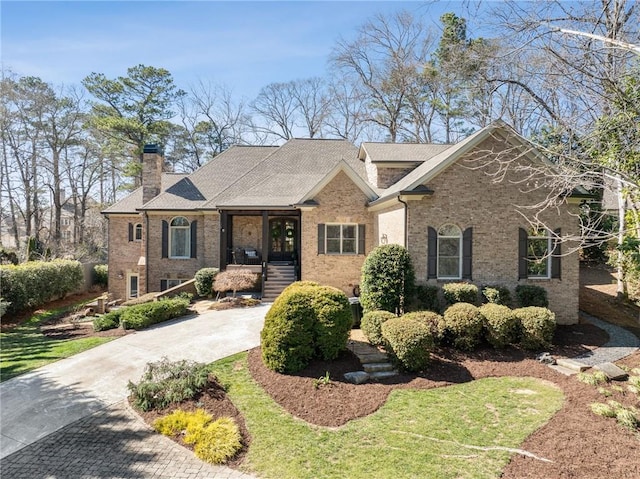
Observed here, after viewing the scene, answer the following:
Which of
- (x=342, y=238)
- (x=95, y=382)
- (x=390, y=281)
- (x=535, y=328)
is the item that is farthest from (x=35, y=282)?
(x=535, y=328)

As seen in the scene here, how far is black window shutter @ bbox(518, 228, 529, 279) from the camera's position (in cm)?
1257

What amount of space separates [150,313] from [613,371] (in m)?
14.2

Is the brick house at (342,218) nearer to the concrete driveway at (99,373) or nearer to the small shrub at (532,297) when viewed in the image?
the small shrub at (532,297)

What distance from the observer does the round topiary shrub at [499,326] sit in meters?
10.1

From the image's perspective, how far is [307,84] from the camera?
37312 millimetres

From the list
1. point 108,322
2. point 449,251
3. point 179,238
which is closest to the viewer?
point 449,251

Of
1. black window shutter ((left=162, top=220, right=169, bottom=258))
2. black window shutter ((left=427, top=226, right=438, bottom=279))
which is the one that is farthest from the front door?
black window shutter ((left=427, top=226, right=438, bottom=279))

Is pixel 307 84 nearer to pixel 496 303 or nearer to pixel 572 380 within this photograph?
pixel 496 303

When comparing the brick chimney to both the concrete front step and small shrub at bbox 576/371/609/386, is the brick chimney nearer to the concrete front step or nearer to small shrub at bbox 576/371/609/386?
the concrete front step

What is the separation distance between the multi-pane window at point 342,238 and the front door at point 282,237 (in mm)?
3893

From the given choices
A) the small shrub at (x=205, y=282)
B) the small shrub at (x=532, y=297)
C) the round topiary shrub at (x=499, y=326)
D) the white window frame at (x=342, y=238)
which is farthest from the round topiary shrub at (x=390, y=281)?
the small shrub at (x=205, y=282)

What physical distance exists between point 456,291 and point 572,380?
396 cm

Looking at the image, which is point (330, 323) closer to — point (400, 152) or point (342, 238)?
point (342, 238)

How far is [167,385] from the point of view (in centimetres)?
766
